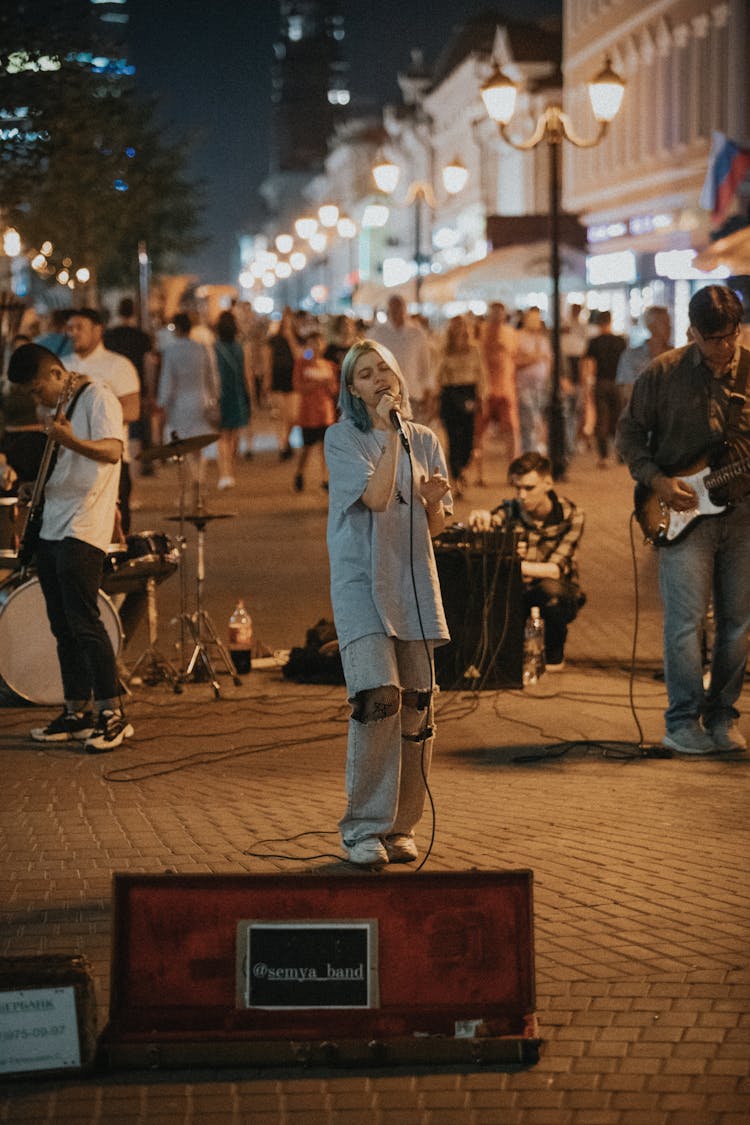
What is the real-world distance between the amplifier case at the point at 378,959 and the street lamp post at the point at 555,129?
16225 mm

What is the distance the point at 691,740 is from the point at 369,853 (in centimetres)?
261

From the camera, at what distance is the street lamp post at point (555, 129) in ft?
67.9

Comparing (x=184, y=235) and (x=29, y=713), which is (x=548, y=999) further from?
(x=184, y=235)

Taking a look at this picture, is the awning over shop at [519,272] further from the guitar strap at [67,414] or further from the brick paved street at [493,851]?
the guitar strap at [67,414]

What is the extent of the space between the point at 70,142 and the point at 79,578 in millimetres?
9284

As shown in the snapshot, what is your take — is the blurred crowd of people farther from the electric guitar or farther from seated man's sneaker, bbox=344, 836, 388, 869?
seated man's sneaker, bbox=344, 836, 388, 869

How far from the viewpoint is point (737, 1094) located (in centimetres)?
477

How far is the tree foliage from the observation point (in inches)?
628

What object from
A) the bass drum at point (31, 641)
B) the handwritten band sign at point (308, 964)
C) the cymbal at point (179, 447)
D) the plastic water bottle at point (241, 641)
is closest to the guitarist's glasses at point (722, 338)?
the cymbal at point (179, 447)


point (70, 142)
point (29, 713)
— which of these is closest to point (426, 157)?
point (70, 142)

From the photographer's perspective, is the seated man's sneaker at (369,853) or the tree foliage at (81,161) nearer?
the seated man's sneaker at (369,853)

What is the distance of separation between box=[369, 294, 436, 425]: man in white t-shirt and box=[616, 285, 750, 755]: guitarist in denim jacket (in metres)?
10.5

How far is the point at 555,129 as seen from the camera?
2134 cm

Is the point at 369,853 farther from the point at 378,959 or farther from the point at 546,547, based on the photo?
the point at 546,547
